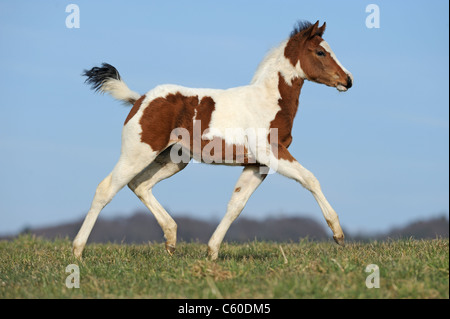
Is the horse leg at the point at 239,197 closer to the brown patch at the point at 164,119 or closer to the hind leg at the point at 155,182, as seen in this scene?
the hind leg at the point at 155,182

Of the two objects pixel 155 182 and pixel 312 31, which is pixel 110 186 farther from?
pixel 312 31

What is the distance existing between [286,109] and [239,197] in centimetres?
131

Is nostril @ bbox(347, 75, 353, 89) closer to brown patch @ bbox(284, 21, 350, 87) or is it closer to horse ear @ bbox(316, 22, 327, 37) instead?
brown patch @ bbox(284, 21, 350, 87)

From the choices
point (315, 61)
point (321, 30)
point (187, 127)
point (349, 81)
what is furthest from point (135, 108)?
point (349, 81)

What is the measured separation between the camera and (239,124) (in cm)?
727

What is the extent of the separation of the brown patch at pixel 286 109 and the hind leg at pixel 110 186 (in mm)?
1706

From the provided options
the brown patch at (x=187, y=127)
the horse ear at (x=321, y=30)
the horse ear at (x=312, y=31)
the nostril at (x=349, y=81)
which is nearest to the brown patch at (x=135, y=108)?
the brown patch at (x=187, y=127)

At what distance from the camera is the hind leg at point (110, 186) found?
24.9 ft

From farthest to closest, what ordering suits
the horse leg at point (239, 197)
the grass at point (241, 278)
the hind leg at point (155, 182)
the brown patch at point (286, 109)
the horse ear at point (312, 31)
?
the hind leg at point (155, 182)
the horse leg at point (239, 197)
the horse ear at point (312, 31)
the brown patch at point (286, 109)
the grass at point (241, 278)

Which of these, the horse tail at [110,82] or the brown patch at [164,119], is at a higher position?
the horse tail at [110,82]

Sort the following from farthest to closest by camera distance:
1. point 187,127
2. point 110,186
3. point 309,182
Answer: point 110,186, point 187,127, point 309,182

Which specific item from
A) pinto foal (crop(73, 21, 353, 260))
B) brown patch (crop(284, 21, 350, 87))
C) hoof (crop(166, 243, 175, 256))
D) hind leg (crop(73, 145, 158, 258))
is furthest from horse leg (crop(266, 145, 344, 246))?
hoof (crop(166, 243, 175, 256))

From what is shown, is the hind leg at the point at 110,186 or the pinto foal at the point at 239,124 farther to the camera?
the hind leg at the point at 110,186
